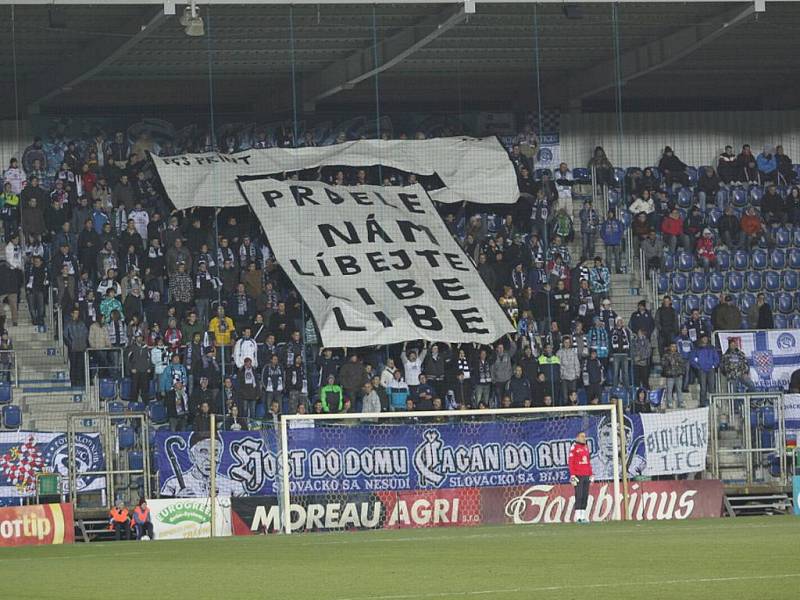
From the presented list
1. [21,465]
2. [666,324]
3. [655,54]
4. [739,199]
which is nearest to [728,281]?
[739,199]

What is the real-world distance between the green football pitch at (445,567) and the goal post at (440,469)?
4.85 meters

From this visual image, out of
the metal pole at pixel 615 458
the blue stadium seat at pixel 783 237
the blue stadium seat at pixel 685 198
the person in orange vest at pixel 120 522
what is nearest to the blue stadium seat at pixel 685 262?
the blue stadium seat at pixel 685 198

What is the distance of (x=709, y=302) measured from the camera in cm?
3303

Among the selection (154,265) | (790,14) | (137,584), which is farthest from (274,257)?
(137,584)

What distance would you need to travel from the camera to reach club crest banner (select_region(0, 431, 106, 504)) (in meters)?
25.6

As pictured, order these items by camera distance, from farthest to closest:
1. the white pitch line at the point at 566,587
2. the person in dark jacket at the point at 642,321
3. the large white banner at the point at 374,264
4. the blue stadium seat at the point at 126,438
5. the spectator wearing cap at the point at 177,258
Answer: the person in dark jacket at the point at 642,321 → the spectator wearing cap at the point at 177,258 → the large white banner at the point at 374,264 → the blue stadium seat at the point at 126,438 → the white pitch line at the point at 566,587

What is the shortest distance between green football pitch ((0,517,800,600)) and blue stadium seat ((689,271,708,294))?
48.2 feet

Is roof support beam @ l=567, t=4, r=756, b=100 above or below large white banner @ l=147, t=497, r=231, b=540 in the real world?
above

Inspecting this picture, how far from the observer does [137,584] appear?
38.9 ft

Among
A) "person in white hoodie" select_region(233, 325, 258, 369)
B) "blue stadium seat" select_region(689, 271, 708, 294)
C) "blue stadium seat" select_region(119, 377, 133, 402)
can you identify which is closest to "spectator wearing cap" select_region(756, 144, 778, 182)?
"blue stadium seat" select_region(689, 271, 708, 294)

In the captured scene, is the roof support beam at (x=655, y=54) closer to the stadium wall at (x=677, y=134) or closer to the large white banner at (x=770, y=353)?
the stadium wall at (x=677, y=134)

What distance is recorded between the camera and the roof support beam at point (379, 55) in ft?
98.9

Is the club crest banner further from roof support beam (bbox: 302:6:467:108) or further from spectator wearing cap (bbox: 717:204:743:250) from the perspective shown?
spectator wearing cap (bbox: 717:204:743:250)

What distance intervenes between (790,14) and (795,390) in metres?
7.76
